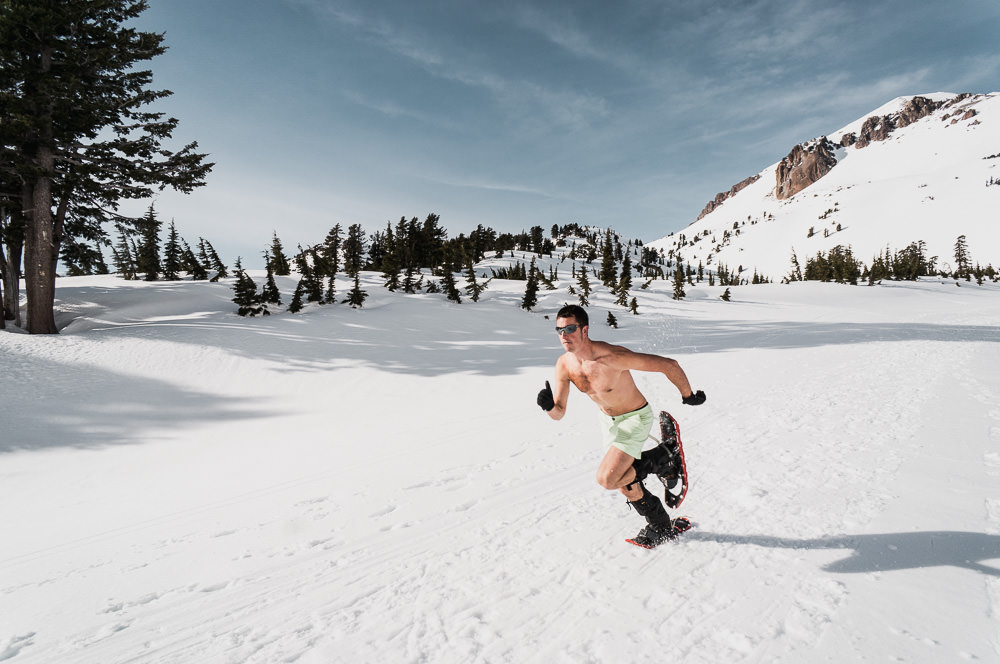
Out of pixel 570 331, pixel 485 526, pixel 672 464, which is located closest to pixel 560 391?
pixel 570 331

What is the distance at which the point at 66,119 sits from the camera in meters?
13.4

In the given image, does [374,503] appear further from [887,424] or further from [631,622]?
[887,424]

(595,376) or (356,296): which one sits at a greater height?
(356,296)

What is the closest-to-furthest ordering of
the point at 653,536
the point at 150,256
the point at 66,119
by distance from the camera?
the point at 653,536 → the point at 66,119 → the point at 150,256

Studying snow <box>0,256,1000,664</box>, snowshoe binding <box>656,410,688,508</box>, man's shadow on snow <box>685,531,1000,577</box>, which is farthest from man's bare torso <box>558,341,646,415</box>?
man's shadow on snow <box>685,531,1000,577</box>

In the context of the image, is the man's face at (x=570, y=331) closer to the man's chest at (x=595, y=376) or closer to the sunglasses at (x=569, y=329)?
the sunglasses at (x=569, y=329)

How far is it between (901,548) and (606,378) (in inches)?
107

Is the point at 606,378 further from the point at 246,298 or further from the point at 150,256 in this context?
the point at 150,256

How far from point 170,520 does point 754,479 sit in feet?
22.9

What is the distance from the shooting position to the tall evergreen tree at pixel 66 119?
12.7 meters

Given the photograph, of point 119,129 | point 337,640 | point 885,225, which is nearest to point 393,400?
point 337,640

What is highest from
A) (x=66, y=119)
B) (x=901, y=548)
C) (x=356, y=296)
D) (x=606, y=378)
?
(x=66, y=119)

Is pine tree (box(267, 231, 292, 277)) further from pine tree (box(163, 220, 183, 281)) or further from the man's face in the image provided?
the man's face

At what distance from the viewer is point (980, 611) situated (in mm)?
2459
